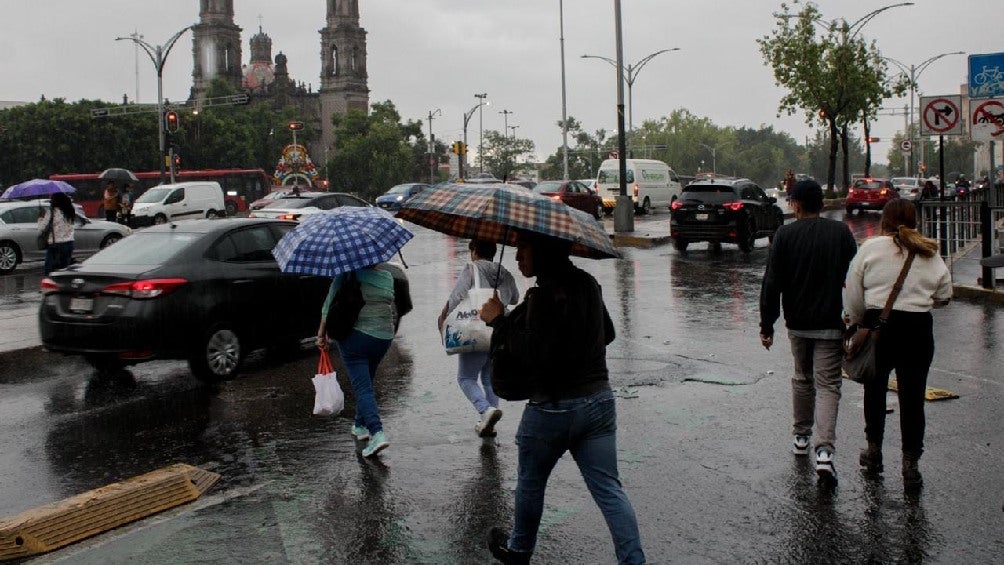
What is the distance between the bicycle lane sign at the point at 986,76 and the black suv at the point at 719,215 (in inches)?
366

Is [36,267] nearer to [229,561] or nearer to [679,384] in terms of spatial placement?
[679,384]

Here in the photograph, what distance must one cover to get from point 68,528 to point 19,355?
21.9 ft

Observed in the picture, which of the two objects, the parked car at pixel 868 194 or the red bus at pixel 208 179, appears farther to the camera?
the red bus at pixel 208 179

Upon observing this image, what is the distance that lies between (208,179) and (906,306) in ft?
228

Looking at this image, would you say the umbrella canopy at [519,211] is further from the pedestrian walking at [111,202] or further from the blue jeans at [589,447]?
the pedestrian walking at [111,202]

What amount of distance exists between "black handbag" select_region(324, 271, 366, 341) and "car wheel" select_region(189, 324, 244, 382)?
130 inches

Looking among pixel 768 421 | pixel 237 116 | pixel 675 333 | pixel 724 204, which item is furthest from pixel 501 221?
pixel 237 116

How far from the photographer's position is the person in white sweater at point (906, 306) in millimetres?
6445

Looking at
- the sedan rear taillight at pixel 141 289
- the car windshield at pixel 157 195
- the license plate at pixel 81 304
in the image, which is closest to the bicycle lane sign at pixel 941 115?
the sedan rear taillight at pixel 141 289

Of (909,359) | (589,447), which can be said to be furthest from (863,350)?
(589,447)

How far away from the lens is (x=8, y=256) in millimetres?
24234

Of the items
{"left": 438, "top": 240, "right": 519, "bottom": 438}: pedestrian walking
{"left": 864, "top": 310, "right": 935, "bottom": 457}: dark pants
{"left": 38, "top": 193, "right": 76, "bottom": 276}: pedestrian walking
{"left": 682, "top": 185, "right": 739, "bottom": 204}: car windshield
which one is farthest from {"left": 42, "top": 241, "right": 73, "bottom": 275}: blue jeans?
{"left": 864, "top": 310, "right": 935, "bottom": 457}: dark pants

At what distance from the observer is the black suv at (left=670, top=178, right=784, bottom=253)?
80.1ft

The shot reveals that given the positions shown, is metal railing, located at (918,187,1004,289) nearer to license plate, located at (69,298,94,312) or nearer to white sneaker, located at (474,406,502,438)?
white sneaker, located at (474,406,502,438)
